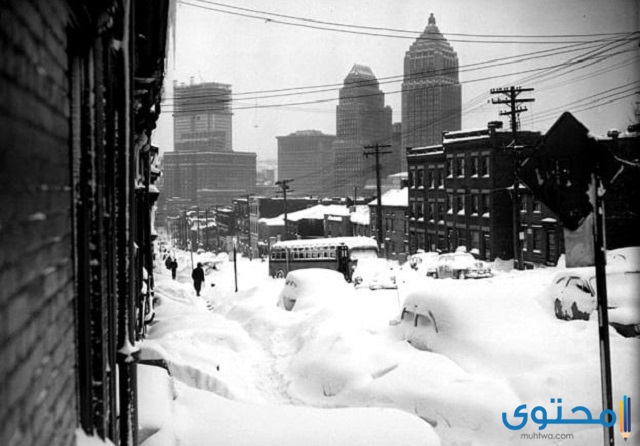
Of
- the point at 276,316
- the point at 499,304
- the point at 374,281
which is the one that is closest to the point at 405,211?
the point at 374,281

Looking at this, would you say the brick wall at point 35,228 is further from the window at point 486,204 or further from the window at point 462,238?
the window at point 462,238

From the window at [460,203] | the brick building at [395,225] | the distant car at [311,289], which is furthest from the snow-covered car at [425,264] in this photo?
the distant car at [311,289]

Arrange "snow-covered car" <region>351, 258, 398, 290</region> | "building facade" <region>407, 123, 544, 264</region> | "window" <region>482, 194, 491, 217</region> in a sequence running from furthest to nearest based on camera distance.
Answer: "window" <region>482, 194, 491, 217</region> < "building facade" <region>407, 123, 544, 264</region> < "snow-covered car" <region>351, 258, 398, 290</region>

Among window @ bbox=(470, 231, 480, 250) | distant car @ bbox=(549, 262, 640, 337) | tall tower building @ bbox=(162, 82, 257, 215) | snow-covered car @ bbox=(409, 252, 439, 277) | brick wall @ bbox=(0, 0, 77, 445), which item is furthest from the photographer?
tall tower building @ bbox=(162, 82, 257, 215)

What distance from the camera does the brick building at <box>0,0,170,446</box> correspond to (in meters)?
1.72

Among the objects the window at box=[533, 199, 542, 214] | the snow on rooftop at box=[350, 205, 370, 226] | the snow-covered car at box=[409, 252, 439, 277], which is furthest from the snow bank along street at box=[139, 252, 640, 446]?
the snow on rooftop at box=[350, 205, 370, 226]

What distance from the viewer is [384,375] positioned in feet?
31.6

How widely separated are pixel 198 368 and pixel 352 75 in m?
172

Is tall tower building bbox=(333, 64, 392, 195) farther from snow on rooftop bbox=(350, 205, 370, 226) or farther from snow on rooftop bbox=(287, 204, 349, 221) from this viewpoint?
snow on rooftop bbox=(350, 205, 370, 226)

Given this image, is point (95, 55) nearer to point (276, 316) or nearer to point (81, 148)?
point (81, 148)

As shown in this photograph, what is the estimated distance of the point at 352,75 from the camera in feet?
581

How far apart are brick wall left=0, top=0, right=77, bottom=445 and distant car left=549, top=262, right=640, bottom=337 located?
11064 mm

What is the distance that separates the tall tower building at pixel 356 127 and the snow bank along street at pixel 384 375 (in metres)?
151

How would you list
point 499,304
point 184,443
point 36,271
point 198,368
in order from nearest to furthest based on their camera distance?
point 36,271 < point 184,443 < point 198,368 < point 499,304
